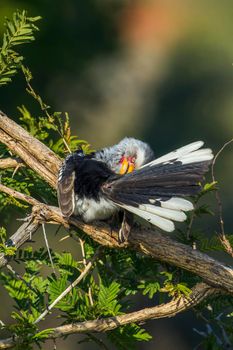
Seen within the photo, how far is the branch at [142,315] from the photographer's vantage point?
3.33m

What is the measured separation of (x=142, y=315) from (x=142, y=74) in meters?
7.59

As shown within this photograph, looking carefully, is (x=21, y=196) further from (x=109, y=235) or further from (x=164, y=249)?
(x=164, y=249)

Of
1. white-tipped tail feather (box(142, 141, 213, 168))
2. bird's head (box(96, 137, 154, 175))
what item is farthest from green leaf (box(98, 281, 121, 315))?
bird's head (box(96, 137, 154, 175))

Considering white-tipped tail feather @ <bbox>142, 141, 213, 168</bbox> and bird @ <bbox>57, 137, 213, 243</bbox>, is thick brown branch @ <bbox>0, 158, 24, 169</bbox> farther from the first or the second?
white-tipped tail feather @ <bbox>142, 141, 213, 168</bbox>

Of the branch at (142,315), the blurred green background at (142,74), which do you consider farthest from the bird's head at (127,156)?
the blurred green background at (142,74)

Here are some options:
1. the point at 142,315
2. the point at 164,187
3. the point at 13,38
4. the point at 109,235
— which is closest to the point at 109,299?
the point at 142,315

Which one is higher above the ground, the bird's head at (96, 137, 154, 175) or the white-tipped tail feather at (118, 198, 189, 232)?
the bird's head at (96, 137, 154, 175)

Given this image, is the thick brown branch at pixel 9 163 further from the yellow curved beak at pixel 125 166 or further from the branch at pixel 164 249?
the yellow curved beak at pixel 125 166

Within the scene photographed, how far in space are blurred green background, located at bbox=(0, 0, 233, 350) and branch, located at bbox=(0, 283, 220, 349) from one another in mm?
3037

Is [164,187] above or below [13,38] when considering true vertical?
below

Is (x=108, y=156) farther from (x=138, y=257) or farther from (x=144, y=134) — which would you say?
(x=144, y=134)

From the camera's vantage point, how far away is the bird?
3272 mm

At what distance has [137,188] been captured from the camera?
345 cm

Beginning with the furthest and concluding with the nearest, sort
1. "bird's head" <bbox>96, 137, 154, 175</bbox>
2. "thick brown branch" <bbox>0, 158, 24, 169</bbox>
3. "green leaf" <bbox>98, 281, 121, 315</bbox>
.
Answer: "bird's head" <bbox>96, 137, 154, 175</bbox>
"thick brown branch" <bbox>0, 158, 24, 169</bbox>
"green leaf" <bbox>98, 281, 121, 315</bbox>
